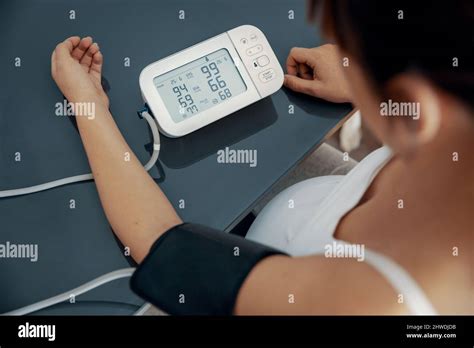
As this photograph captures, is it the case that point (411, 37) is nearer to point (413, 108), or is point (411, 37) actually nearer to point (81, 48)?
point (413, 108)

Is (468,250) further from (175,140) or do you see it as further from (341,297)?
(175,140)

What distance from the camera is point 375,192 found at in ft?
1.97

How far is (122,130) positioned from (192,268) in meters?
0.17

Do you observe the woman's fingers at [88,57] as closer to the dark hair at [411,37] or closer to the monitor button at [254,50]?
the monitor button at [254,50]

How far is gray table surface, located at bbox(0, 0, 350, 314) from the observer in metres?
0.58

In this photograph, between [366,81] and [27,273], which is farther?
[27,273]

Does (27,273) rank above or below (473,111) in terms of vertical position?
below

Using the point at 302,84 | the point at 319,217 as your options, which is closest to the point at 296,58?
the point at 302,84

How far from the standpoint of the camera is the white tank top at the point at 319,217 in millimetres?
550

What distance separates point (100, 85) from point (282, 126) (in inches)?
8.2

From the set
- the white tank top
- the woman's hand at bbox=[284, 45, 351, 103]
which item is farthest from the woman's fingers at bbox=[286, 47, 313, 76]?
the white tank top

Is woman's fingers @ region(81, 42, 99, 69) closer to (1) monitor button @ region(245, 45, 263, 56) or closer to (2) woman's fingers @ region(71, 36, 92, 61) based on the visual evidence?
(2) woman's fingers @ region(71, 36, 92, 61)
